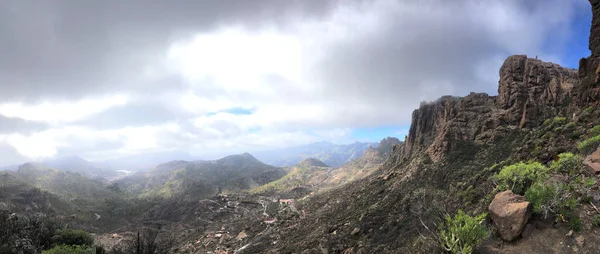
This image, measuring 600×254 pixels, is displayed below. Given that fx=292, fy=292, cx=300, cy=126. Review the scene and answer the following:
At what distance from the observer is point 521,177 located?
52.5 feet

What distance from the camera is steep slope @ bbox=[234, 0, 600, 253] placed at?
55.7 ft

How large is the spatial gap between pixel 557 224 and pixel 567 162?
6.04 m

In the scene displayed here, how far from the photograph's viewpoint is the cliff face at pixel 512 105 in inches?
1517

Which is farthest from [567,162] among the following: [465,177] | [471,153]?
[471,153]

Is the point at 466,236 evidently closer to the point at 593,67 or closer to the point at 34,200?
the point at 593,67

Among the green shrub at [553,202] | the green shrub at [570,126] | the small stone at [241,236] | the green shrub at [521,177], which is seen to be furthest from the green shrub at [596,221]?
the small stone at [241,236]

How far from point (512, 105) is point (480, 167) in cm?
1428

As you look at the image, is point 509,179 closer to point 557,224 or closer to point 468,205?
point 557,224

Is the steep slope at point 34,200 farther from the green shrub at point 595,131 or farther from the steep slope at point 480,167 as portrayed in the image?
the green shrub at point 595,131

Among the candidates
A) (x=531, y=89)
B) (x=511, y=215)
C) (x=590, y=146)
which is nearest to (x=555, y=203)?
(x=511, y=215)

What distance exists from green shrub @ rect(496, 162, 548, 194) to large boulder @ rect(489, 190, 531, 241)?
2.11 m

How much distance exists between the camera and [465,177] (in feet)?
117

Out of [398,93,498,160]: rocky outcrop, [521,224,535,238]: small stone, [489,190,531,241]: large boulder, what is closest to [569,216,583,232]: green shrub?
[521,224,535,238]: small stone

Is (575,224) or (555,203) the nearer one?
(575,224)
